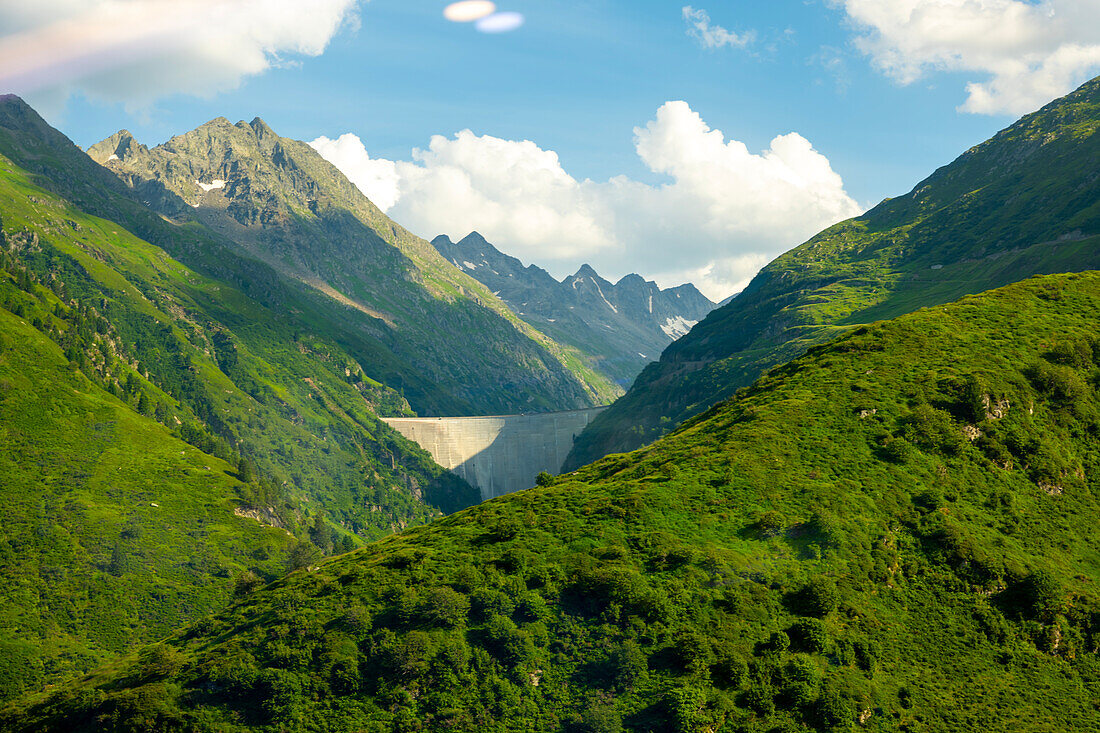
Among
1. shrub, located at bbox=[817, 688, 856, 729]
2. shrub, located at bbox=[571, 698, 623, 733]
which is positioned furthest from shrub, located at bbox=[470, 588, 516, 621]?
shrub, located at bbox=[817, 688, 856, 729]

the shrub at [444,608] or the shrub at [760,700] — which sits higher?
the shrub at [444,608]

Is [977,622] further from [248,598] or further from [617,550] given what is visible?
[248,598]

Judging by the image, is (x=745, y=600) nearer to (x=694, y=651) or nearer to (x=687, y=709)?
(x=694, y=651)

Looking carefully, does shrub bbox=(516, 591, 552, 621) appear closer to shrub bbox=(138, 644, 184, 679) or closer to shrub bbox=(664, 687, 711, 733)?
shrub bbox=(664, 687, 711, 733)

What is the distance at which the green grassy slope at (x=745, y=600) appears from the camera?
8938cm

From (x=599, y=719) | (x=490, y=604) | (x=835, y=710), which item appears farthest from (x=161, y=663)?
(x=835, y=710)

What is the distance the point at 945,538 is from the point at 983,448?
23232 millimetres

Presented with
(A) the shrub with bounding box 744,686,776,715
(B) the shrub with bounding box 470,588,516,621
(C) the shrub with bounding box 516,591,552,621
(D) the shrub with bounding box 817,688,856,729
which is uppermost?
(B) the shrub with bounding box 470,588,516,621

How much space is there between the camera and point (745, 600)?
319 feet

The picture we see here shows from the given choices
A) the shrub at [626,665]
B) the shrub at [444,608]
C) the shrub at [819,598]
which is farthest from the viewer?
the shrub at [444,608]

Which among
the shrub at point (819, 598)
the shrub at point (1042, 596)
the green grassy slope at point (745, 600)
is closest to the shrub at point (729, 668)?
the green grassy slope at point (745, 600)

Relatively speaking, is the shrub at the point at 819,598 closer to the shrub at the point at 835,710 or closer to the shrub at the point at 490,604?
the shrub at the point at 835,710

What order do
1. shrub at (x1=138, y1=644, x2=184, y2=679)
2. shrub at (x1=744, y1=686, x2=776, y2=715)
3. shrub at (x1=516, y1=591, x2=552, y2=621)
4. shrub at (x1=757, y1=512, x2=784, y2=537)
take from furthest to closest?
shrub at (x1=757, y1=512, x2=784, y2=537)
shrub at (x1=138, y1=644, x2=184, y2=679)
shrub at (x1=516, y1=591, x2=552, y2=621)
shrub at (x1=744, y1=686, x2=776, y2=715)

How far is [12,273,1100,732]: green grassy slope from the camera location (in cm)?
8938
